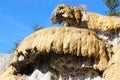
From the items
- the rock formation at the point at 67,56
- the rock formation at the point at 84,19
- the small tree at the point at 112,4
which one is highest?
the small tree at the point at 112,4

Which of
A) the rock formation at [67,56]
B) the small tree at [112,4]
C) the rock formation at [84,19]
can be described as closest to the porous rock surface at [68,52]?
the rock formation at [67,56]

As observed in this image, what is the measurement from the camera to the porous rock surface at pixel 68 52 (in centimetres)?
992

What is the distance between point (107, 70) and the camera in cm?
990

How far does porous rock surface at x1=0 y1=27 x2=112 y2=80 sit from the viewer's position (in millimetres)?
9922

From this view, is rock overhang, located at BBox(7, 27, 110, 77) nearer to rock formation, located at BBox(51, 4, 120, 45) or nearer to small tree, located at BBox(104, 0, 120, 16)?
rock formation, located at BBox(51, 4, 120, 45)

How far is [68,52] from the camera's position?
32.3ft

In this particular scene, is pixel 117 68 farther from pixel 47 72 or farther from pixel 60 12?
pixel 60 12

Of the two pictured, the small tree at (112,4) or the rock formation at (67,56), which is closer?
the rock formation at (67,56)

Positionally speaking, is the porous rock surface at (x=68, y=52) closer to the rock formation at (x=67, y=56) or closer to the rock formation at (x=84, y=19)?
the rock formation at (x=67, y=56)

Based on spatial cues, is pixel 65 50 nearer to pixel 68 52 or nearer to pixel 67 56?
pixel 68 52

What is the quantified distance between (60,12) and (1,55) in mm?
3620

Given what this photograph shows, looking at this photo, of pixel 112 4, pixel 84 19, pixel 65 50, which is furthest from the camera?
pixel 112 4

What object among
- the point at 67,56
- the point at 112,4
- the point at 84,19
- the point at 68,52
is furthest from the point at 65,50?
the point at 112,4

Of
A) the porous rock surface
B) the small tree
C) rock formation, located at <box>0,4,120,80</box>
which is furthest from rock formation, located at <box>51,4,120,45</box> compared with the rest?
the small tree
